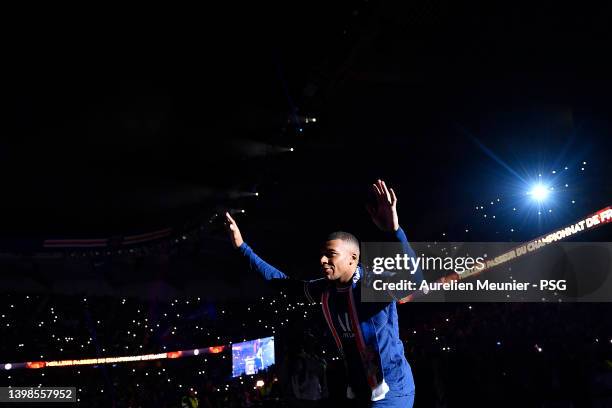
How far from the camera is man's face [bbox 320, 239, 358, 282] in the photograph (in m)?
3.52

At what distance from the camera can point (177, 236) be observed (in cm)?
2014

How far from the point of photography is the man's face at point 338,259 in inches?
139

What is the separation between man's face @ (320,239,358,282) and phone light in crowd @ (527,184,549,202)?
10.6 meters

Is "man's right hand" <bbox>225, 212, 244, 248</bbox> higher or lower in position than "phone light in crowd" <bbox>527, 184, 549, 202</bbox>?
lower

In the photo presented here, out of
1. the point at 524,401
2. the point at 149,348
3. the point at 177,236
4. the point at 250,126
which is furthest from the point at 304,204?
the point at 524,401

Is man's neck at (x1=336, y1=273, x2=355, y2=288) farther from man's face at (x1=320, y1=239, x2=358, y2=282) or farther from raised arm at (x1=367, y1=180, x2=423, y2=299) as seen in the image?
raised arm at (x1=367, y1=180, x2=423, y2=299)

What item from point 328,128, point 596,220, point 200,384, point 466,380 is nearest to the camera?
point 466,380

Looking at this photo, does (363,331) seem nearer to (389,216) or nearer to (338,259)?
(338,259)

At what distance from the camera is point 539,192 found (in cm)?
1314

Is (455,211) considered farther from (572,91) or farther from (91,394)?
(91,394)

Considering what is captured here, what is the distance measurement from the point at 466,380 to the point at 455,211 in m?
8.09

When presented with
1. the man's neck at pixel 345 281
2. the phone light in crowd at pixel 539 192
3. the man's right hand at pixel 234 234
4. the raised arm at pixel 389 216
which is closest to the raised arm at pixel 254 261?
the man's right hand at pixel 234 234

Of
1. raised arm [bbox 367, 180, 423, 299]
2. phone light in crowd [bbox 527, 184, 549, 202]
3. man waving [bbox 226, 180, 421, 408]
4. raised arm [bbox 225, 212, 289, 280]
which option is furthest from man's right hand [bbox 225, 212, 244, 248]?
phone light in crowd [bbox 527, 184, 549, 202]

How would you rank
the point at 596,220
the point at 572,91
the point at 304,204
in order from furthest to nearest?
the point at 304,204 → the point at 596,220 → the point at 572,91
